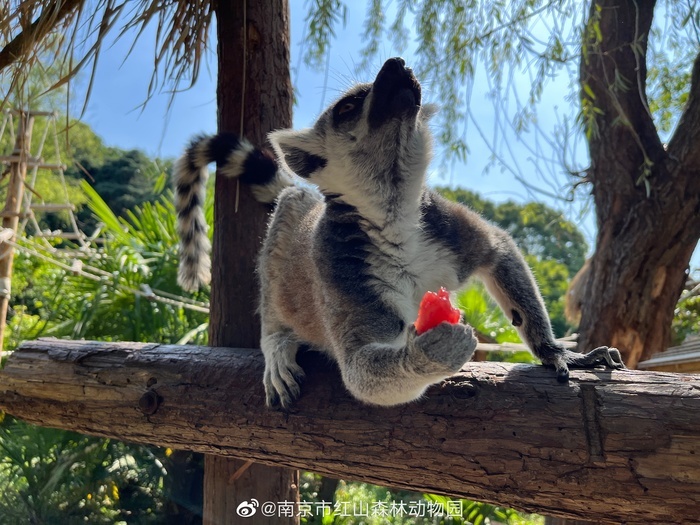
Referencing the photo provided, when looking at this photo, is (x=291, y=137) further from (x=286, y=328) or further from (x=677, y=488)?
(x=677, y=488)

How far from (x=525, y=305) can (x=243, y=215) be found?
161 cm

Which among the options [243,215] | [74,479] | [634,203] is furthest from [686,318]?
[74,479]

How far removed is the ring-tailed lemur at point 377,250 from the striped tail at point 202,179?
57 cm

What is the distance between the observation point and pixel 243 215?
3.10 metres

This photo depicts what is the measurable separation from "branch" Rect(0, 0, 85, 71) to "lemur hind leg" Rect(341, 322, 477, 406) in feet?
6.79

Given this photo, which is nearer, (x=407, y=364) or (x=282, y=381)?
(x=407, y=364)

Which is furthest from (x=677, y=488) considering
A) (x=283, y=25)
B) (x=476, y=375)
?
(x=283, y=25)

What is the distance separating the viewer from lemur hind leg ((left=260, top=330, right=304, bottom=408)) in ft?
7.18

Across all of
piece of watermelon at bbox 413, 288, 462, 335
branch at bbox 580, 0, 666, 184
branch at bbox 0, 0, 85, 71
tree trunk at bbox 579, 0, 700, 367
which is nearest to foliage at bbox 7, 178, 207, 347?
branch at bbox 0, 0, 85, 71

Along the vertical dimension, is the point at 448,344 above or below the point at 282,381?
above

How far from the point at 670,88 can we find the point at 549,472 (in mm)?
3933

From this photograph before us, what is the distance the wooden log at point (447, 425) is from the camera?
1596 mm

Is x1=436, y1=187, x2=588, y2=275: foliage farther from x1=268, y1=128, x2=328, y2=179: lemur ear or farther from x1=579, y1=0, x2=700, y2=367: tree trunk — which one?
x1=268, y1=128, x2=328, y2=179: lemur ear

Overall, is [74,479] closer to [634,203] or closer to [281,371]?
[281,371]
